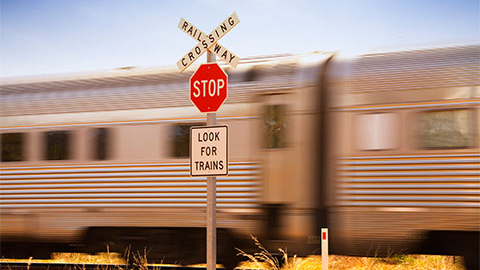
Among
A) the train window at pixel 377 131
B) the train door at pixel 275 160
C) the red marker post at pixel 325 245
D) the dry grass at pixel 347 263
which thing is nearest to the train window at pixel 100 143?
the train door at pixel 275 160

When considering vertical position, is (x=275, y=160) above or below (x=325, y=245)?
above

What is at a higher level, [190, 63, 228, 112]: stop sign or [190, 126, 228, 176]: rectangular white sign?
[190, 63, 228, 112]: stop sign

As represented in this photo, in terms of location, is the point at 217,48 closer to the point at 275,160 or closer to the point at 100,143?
the point at 275,160

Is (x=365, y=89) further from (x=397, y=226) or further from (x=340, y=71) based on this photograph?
(x=397, y=226)

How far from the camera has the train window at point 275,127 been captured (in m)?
9.48

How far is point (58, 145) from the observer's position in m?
10.9

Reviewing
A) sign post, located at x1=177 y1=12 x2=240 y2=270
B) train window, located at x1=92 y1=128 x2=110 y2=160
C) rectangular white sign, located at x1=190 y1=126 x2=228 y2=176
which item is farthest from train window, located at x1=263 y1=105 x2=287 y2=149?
train window, located at x1=92 y1=128 x2=110 y2=160

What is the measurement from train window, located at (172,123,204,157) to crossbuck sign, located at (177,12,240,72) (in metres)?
2.40

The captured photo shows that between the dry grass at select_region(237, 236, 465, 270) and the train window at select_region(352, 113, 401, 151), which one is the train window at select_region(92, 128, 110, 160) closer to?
the dry grass at select_region(237, 236, 465, 270)

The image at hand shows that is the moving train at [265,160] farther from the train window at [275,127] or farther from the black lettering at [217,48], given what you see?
the black lettering at [217,48]

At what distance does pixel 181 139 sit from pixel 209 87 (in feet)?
8.94

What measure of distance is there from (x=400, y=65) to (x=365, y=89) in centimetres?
62

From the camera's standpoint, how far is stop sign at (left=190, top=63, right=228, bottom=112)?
7335 millimetres

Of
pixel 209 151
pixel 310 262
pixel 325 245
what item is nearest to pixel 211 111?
pixel 209 151
